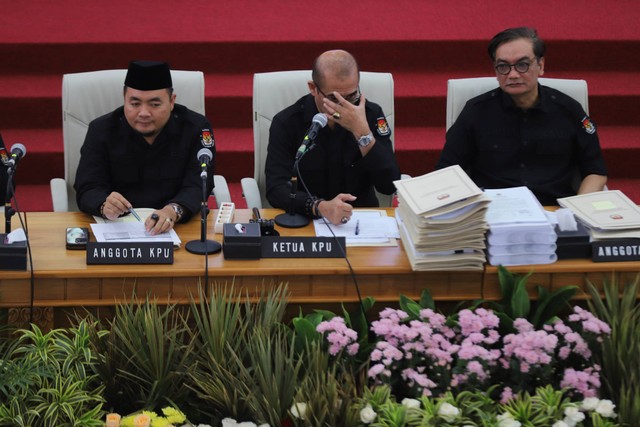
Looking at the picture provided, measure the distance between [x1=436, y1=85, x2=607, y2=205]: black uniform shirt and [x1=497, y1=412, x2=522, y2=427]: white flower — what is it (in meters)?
1.42

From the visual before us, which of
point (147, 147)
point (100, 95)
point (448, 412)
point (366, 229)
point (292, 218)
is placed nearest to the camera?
point (448, 412)

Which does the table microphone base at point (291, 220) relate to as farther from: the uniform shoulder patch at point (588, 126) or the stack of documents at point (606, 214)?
the uniform shoulder patch at point (588, 126)

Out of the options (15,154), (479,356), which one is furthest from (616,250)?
(15,154)

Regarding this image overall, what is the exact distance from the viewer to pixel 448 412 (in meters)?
2.12

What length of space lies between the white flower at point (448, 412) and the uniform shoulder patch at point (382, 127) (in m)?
1.42

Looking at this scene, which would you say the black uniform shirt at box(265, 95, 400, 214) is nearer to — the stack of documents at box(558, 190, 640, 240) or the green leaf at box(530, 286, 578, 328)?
the stack of documents at box(558, 190, 640, 240)

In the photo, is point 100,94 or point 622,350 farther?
point 100,94

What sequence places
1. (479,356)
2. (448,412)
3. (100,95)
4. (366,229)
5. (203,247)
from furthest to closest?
(100,95) → (366,229) → (203,247) → (479,356) → (448,412)

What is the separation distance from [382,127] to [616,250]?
0.98 meters

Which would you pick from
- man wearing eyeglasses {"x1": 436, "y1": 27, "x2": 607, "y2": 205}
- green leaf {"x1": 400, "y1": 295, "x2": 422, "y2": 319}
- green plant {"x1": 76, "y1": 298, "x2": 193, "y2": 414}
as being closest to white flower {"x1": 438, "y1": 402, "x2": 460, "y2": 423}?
green leaf {"x1": 400, "y1": 295, "x2": 422, "y2": 319}

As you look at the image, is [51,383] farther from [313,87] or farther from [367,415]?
[313,87]

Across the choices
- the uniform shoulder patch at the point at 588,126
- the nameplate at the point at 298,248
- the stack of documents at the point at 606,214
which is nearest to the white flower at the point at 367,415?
the nameplate at the point at 298,248

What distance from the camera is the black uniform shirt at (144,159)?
324 centimetres

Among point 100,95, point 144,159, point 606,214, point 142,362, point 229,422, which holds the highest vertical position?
point 100,95
